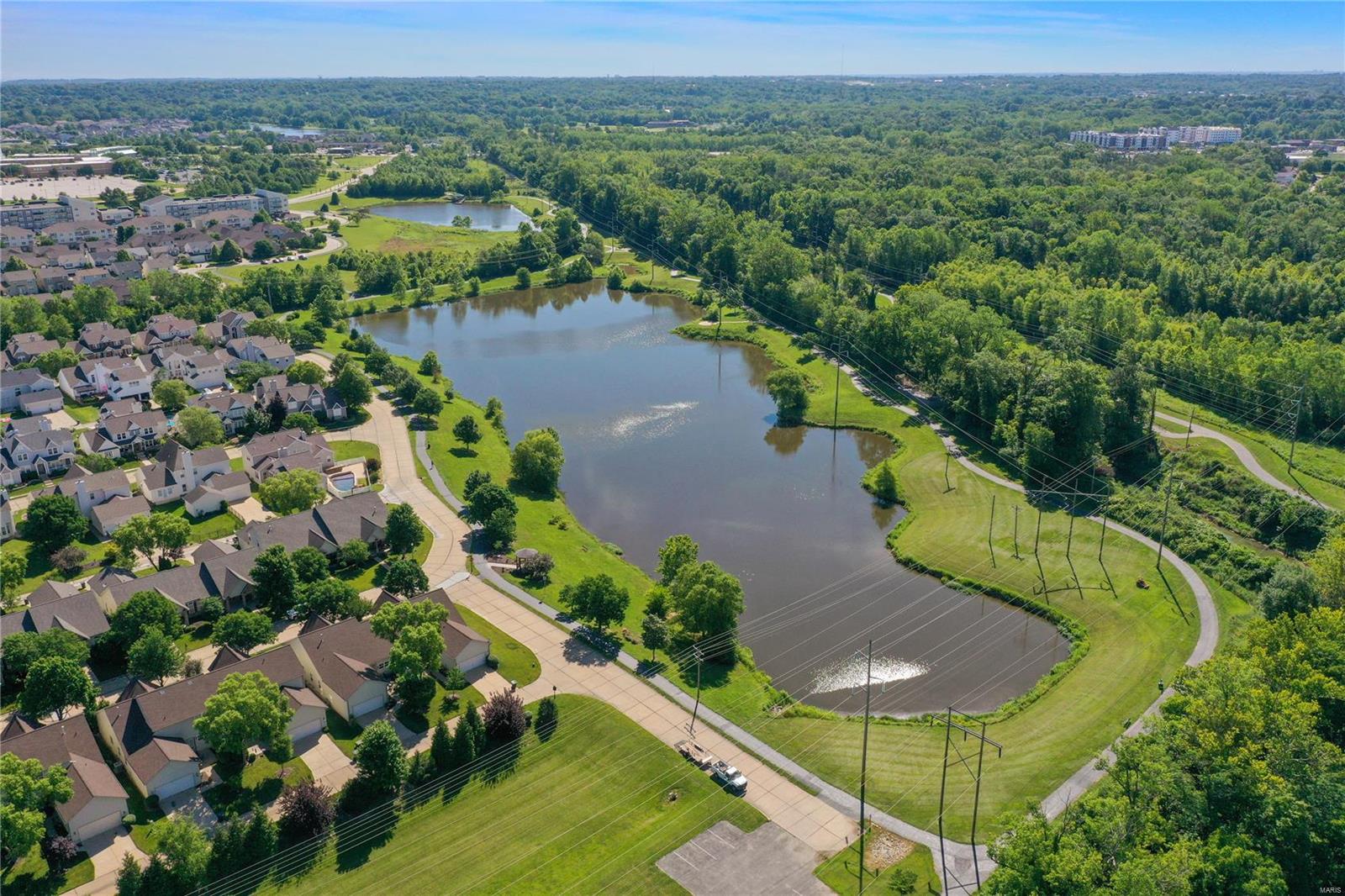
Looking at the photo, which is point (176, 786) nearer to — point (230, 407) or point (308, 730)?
point (308, 730)

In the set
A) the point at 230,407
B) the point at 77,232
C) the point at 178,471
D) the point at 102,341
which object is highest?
the point at 77,232

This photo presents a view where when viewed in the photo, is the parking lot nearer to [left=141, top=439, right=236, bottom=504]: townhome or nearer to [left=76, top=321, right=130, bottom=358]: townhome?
[left=141, top=439, right=236, bottom=504]: townhome

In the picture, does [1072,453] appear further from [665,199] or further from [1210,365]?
[665,199]

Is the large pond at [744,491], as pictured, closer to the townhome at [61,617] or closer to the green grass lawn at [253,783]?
the green grass lawn at [253,783]

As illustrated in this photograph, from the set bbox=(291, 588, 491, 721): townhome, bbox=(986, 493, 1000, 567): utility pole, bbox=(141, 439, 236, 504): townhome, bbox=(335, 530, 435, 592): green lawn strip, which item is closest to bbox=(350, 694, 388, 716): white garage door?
bbox=(291, 588, 491, 721): townhome

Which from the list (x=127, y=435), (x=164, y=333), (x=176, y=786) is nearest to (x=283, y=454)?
(x=127, y=435)
